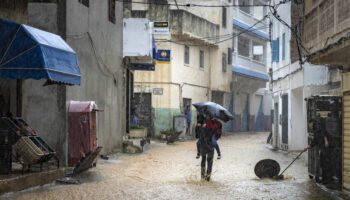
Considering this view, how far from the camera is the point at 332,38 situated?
12367 mm

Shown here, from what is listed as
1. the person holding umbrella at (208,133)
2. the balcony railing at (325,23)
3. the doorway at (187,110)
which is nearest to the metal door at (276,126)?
the doorway at (187,110)

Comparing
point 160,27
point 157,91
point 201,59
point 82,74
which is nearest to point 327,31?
point 82,74

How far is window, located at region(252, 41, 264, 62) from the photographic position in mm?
47375

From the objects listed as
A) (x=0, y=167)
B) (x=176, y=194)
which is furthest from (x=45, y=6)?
(x=176, y=194)

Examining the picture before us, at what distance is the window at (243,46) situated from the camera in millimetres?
46719

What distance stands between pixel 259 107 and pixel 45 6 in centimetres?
3967

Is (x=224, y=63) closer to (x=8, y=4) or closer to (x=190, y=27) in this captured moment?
(x=190, y=27)

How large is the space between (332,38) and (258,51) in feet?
116

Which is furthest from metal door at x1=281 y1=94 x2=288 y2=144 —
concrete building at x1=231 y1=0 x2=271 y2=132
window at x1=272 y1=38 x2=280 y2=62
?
concrete building at x1=231 y1=0 x2=271 y2=132

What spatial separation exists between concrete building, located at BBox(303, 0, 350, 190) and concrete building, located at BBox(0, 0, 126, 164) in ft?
20.7

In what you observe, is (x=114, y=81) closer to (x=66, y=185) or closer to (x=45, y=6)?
(x=45, y=6)

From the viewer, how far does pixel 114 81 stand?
21.1 metres

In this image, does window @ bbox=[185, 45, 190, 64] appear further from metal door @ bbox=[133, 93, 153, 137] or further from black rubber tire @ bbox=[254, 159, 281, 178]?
black rubber tire @ bbox=[254, 159, 281, 178]

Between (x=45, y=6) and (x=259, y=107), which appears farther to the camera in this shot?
(x=259, y=107)
